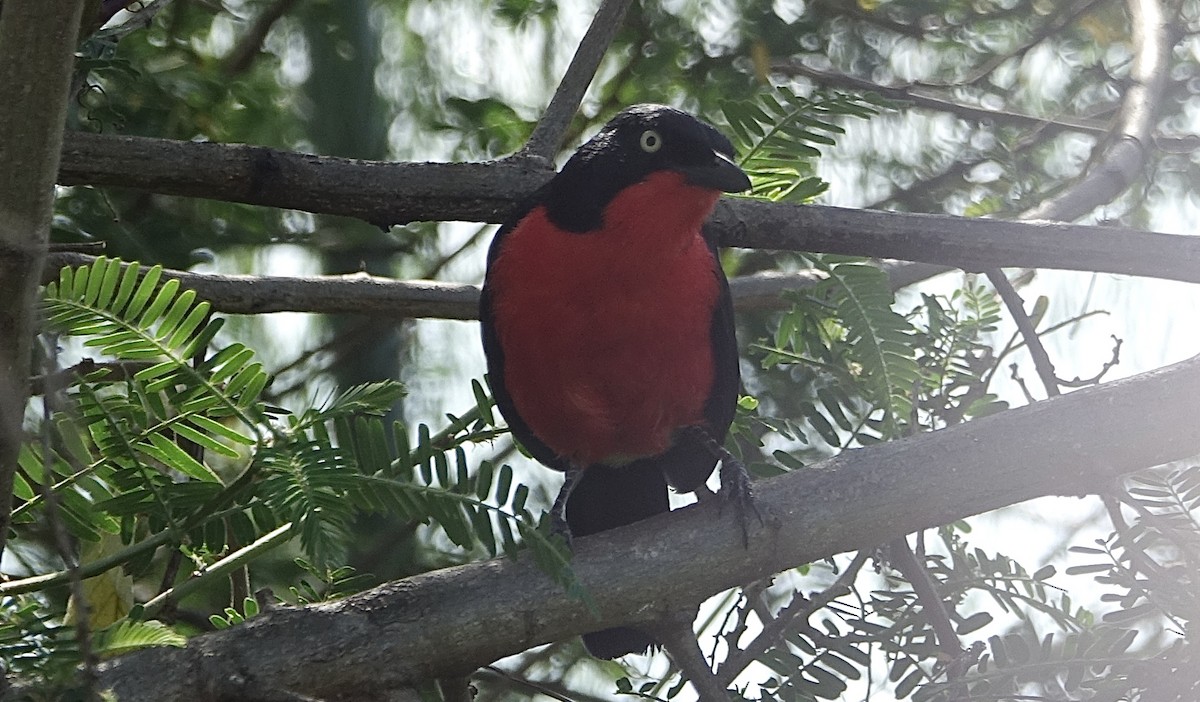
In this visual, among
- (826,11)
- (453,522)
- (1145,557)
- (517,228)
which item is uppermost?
(826,11)

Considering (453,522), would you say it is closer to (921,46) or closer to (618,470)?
(618,470)

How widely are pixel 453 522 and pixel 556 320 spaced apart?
115 cm

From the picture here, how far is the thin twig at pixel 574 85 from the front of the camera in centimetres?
285

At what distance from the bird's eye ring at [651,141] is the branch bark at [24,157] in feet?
5.50

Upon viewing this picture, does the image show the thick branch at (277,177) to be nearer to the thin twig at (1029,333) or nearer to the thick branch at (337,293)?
the thick branch at (337,293)

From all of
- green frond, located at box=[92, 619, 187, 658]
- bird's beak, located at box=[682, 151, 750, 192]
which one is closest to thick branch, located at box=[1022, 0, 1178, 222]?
bird's beak, located at box=[682, 151, 750, 192]

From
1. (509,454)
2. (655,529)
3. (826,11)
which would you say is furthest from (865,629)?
(826,11)

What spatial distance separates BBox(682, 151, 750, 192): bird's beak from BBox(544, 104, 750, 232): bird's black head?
0.01 metres

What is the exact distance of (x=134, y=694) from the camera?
6.01 feet

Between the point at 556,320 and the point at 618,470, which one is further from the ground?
the point at 556,320

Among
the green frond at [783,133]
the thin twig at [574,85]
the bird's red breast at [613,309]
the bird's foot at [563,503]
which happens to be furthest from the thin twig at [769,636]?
the thin twig at [574,85]

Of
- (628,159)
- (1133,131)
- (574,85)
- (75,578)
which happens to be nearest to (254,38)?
A: (574,85)

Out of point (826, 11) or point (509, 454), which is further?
point (826, 11)

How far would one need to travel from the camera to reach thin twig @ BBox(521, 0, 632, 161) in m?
2.85
